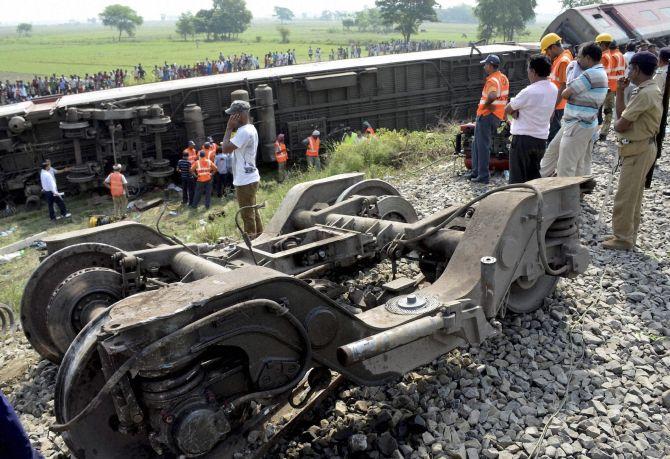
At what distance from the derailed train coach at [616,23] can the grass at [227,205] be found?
7526 millimetres

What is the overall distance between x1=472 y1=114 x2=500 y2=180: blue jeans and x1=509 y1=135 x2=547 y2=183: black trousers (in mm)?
1716

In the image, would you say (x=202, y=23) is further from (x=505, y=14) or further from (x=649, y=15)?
(x=649, y=15)

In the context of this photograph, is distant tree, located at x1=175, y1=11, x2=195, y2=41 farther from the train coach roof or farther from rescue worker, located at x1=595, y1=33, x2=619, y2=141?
rescue worker, located at x1=595, y1=33, x2=619, y2=141

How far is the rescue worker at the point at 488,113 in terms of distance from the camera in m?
9.04

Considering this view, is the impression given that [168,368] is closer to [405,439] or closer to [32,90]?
[405,439]

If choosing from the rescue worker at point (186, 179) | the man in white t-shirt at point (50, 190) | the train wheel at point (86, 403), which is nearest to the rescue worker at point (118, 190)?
the man in white t-shirt at point (50, 190)

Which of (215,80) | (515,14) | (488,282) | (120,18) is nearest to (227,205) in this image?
(215,80)

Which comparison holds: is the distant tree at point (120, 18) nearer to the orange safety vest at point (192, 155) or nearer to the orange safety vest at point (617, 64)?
the orange safety vest at point (192, 155)

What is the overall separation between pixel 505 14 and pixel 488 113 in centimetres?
6719

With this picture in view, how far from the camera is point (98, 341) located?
2914 millimetres

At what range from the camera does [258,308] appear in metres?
3.32

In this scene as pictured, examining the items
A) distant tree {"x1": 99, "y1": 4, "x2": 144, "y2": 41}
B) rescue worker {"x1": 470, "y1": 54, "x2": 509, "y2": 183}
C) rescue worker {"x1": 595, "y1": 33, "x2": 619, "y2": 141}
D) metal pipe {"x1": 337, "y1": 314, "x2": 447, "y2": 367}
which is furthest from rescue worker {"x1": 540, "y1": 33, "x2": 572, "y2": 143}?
distant tree {"x1": 99, "y1": 4, "x2": 144, "y2": 41}

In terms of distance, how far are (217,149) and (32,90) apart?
72.4ft

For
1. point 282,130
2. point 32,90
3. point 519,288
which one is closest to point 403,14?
point 32,90
